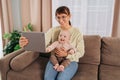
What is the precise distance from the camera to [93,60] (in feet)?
6.49

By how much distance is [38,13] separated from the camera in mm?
2953

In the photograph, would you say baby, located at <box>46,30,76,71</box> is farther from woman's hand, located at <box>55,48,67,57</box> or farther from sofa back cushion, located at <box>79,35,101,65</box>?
sofa back cushion, located at <box>79,35,101,65</box>

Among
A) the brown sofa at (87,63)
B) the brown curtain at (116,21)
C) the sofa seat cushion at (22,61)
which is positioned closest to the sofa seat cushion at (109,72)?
the brown sofa at (87,63)

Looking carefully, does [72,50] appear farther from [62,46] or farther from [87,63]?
[87,63]

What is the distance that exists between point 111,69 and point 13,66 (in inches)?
43.9

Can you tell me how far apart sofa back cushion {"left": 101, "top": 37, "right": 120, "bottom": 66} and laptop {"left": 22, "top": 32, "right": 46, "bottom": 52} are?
2.63 ft

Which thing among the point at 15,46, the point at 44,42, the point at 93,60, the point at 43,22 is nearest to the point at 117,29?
the point at 93,60

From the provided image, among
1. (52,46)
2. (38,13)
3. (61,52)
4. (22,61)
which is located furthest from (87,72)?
(38,13)

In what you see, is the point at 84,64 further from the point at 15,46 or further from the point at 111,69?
the point at 15,46

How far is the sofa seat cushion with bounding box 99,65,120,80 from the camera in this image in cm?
166

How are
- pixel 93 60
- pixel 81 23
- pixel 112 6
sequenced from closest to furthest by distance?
pixel 93 60 < pixel 112 6 < pixel 81 23

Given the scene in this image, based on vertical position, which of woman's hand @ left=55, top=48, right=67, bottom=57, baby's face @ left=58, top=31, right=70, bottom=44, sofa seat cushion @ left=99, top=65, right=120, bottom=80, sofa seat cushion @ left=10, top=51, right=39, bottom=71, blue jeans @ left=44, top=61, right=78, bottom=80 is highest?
baby's face @ left=58, top=31, right=70, bottom=44

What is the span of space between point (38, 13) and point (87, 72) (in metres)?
1.63

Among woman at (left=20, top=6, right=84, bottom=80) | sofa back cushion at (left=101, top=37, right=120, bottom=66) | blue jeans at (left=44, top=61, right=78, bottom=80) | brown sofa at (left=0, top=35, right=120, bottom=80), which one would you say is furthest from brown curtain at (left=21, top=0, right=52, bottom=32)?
blue jeans at (left=44, top=61, right=78, bottom=80)
